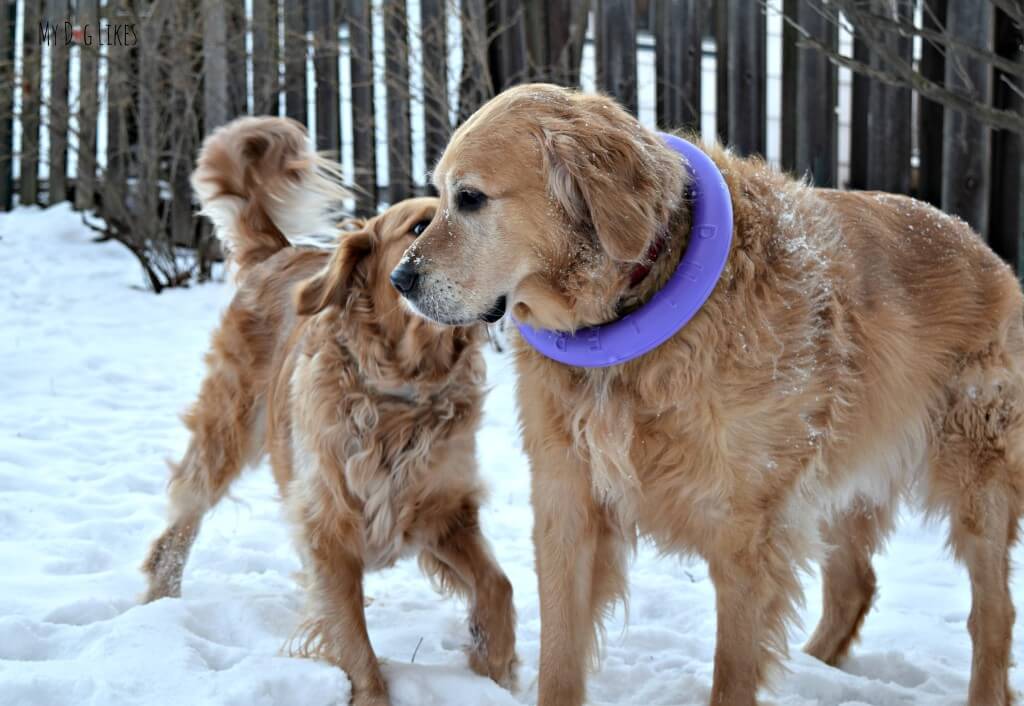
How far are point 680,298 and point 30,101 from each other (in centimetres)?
764

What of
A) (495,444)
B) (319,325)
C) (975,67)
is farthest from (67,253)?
(975,67)

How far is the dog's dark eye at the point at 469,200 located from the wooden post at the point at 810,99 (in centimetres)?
368

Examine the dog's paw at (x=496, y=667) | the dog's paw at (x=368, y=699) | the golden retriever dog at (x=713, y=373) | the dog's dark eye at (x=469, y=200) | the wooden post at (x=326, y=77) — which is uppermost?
the wooden post at (x=326, y=77)

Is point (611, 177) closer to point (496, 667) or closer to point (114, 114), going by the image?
point (496, 667)

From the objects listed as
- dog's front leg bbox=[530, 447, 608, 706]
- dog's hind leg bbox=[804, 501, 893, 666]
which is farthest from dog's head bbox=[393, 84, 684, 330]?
dog's hind leg bbox=[804, 501, 893, 666]

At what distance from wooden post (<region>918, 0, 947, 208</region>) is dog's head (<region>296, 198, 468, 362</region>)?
3.35m

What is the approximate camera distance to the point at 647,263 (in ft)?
8.37

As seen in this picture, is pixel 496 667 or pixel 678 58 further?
pixel 678 58

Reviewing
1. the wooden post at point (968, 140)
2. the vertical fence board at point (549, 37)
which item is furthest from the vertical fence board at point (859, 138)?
the vertical fence board at point (549, 37)

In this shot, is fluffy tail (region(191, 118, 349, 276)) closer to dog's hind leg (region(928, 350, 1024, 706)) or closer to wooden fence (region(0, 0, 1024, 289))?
wooden fence (region(0, 0, 1024, 289))

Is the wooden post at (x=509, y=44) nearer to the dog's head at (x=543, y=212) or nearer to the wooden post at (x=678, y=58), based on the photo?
the wooden post at (x=678, y=58)

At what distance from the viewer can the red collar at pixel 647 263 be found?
2546 mm

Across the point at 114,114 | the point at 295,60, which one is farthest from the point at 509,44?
the point at 114,114

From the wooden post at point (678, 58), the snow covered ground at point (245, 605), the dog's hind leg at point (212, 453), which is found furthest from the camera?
the wooden post at point (678, 58)
